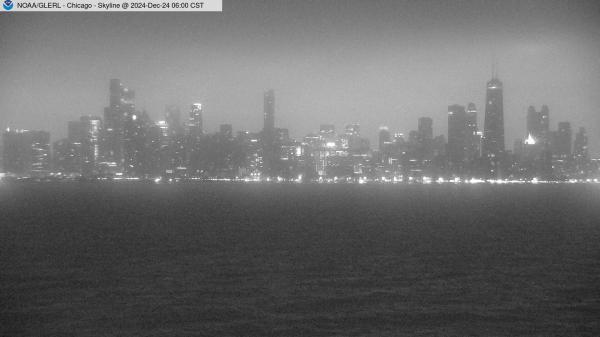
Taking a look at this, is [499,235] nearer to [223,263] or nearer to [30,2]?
[223,263]

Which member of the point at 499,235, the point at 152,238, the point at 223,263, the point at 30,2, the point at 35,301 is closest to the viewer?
→ the point at 35,301

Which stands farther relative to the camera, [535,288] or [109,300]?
[535,288]

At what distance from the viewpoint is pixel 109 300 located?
97.6ft

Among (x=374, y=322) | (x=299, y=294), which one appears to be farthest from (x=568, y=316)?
(x=299, y=294)

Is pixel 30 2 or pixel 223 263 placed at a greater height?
pixel 30 2

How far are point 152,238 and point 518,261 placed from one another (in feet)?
102

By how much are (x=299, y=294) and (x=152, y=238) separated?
2881cm

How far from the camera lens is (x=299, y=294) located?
3156 centimetres

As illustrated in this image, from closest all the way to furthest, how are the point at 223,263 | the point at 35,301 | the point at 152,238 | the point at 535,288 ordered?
the point at 35,301
the point at 535,288
the point at 223,263
the point at 152,238

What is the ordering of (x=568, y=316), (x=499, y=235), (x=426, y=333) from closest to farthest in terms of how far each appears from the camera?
(x=426, y=333)
(x=568, y=316)
(x=499, y=235)

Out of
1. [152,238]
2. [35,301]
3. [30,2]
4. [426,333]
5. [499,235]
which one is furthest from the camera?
[499,235]

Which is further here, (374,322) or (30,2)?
(30,2)

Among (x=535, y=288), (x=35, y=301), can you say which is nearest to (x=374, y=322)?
(x=535, y=288)

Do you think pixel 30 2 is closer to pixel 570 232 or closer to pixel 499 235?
pixel 499 235
